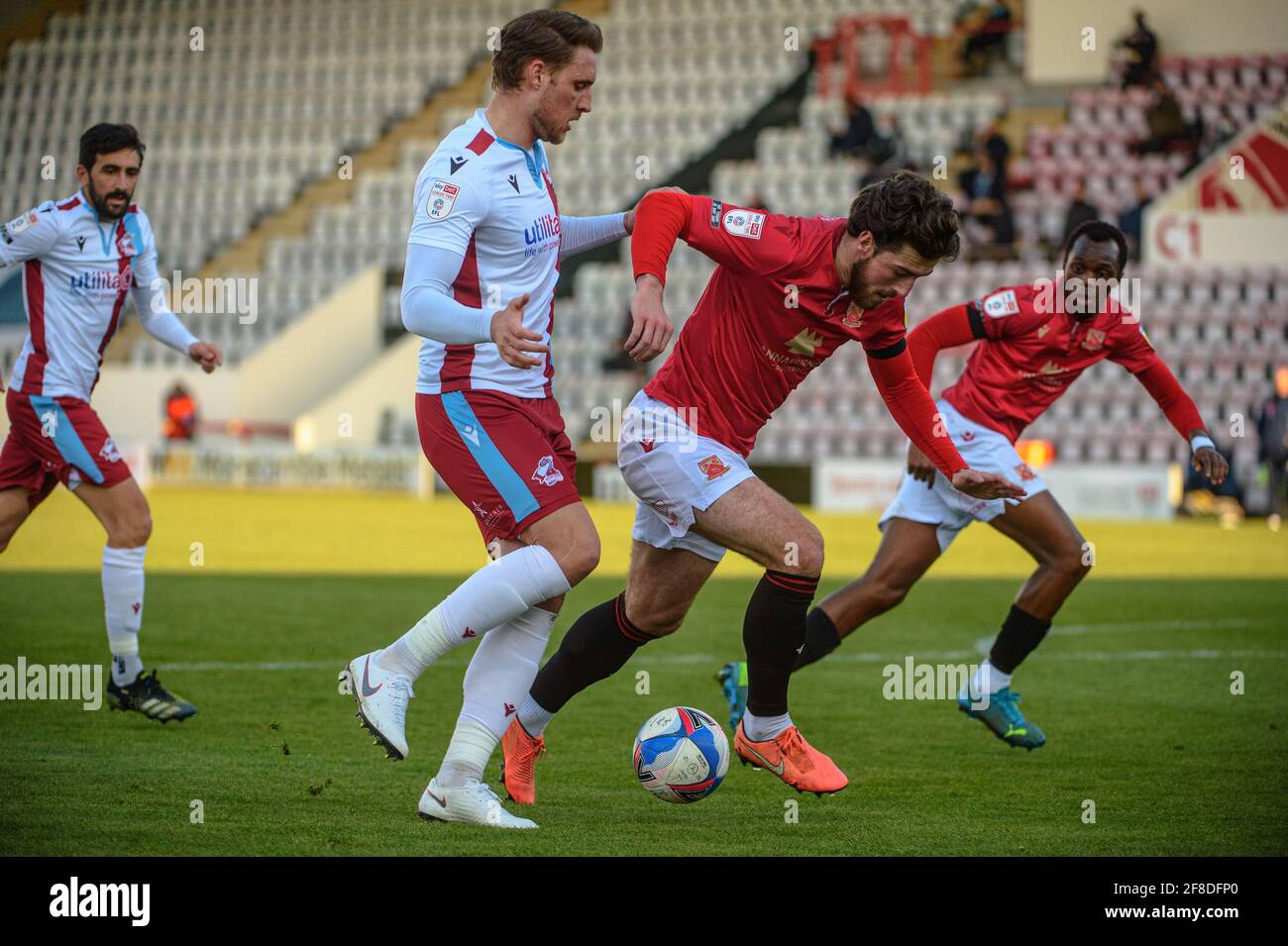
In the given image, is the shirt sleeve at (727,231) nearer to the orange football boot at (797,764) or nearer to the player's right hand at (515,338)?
the player's right hand at (515,338)

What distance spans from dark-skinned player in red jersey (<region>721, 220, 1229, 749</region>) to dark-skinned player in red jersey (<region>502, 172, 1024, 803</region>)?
1.34 metres

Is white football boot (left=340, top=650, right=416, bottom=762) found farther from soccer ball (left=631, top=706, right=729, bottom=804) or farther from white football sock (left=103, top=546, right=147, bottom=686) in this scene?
white football sock (left=103, top=546, right=147, bottom=686)

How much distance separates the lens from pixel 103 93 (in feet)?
115

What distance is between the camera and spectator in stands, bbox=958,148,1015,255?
→ 80.1 ft

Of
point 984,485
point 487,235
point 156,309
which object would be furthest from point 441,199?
point 156,309

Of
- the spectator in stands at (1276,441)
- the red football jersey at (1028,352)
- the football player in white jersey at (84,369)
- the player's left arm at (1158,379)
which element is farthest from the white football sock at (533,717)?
the spectator in stands at (1276,441)

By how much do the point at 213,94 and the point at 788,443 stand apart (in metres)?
16.3

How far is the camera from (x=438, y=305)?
4.45 meters

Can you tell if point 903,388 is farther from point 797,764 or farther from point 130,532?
point 130,532

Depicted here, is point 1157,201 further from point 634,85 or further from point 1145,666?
point 1145,666

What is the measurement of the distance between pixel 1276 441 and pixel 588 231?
58.4ft

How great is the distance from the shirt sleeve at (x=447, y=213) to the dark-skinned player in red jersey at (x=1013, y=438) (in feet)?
8.41

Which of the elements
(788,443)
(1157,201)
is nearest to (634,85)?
(788,443)
